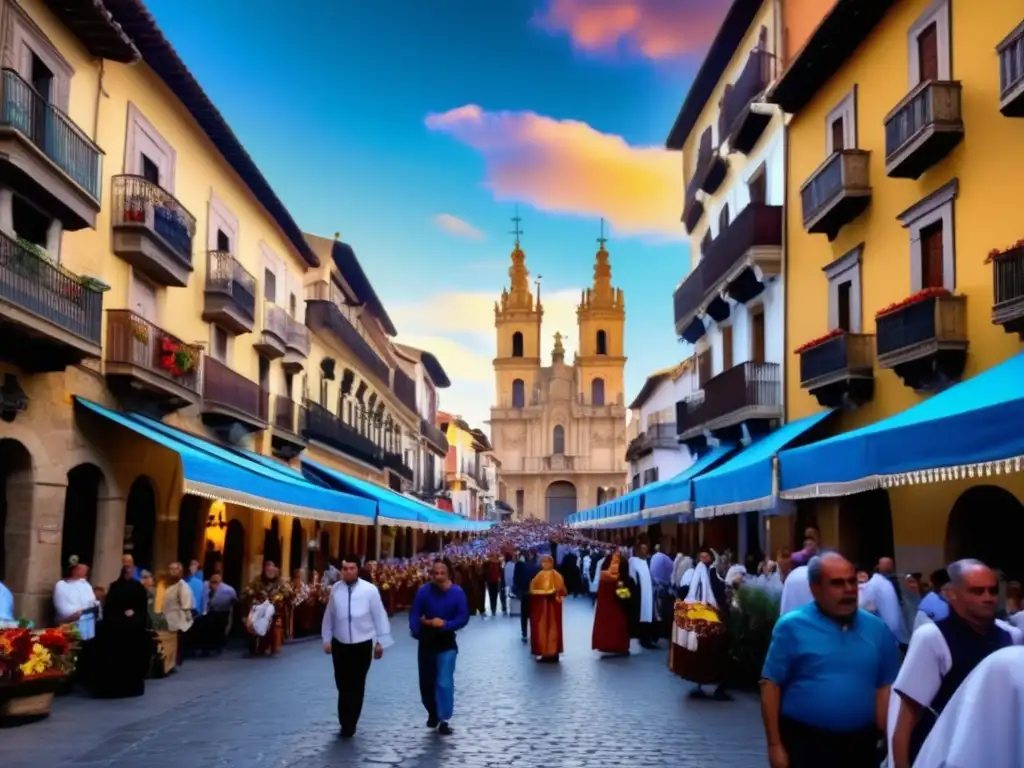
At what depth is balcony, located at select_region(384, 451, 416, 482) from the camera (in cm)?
4874

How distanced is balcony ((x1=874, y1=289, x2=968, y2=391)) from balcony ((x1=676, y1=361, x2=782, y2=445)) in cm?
671

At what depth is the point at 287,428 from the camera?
31000mm

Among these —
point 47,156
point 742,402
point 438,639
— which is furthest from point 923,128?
point 47,156

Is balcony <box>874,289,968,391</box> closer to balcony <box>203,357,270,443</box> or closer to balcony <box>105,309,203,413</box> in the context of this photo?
balcony <box>105,309,203,413</box>

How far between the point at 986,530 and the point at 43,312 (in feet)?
40.9

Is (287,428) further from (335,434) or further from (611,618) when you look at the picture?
(611,618)

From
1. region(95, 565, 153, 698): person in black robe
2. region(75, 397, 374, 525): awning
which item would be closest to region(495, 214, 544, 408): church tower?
region(75, 397, 374, 525): awning

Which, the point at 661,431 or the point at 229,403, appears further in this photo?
the point at 661,431

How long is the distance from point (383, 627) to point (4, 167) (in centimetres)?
778

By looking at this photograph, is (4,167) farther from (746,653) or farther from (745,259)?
(745,259)

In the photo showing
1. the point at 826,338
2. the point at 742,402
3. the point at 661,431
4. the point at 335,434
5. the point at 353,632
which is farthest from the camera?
the point at 661,431

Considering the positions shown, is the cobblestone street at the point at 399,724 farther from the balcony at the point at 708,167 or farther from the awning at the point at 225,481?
the balcony at the point at 708,167

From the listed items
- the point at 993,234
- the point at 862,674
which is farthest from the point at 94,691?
the point at 993,234

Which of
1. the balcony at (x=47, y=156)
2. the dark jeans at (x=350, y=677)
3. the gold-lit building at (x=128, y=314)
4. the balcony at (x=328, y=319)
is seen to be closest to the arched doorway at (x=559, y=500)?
the balcony at (x=328, y=319)
